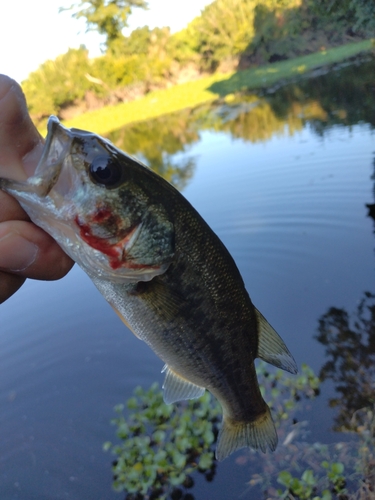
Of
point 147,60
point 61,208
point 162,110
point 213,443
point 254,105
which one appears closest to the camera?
point 61,208

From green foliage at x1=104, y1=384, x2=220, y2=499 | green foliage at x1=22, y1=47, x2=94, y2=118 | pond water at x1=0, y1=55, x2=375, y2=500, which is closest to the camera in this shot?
green foliage at x1=104, y1=384, x2=220, y2=499

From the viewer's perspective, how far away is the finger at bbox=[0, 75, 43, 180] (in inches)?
61.1

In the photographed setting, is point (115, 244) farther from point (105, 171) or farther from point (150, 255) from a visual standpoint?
point (105, 171)

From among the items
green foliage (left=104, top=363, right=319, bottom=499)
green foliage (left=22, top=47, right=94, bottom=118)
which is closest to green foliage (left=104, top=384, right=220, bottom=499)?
green foliage (left=104, top=363, right=319, bottom=499)

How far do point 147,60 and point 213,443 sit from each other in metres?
46.3

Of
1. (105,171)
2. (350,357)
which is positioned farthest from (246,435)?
(350,357)

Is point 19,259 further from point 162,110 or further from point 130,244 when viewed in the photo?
point 162,110

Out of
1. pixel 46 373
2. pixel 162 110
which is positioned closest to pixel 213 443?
pixel 46 373

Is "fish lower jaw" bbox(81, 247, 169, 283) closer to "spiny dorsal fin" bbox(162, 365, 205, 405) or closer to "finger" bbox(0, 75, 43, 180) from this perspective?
"finger" bbox(0, 75, 43, 180)

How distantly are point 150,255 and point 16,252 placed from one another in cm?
53

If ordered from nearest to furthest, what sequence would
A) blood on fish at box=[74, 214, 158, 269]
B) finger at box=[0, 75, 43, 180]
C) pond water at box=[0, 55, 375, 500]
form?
finger at box=[0, 75, 43, 180]
blood on fish at box=[74, 214, 158, 269]
pond water at box=[0, 55, 375, 500]

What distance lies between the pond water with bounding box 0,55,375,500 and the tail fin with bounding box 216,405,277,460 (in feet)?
5.63

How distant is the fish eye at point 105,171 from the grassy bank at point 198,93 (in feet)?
94.9

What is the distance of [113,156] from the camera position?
1.69 m
